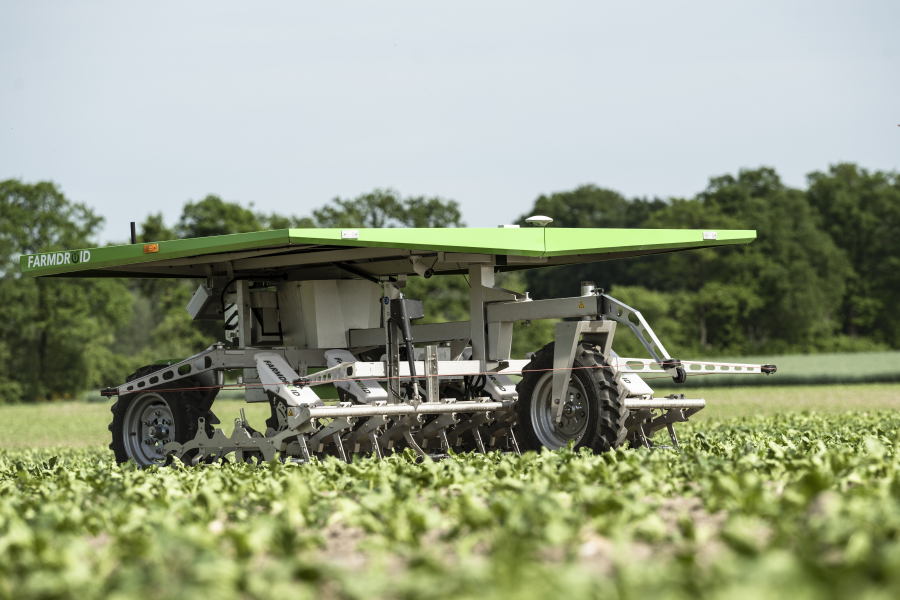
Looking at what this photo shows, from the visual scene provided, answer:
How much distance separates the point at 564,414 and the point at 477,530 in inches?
188

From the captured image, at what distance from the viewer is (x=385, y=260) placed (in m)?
10.8

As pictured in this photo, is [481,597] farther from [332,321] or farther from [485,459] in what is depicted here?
[332,321]

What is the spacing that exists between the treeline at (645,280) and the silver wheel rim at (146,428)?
38360mm

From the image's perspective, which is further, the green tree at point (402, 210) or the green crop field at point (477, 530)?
the green tree at point (402, 210)

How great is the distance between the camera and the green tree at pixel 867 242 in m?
63.0

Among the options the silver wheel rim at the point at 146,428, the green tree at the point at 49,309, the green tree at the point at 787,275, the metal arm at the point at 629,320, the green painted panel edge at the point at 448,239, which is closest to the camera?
the green painted panel edge at the point at 448,239

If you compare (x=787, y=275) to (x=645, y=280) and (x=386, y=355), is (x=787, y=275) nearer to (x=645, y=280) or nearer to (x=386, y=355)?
(x=645, y=280)

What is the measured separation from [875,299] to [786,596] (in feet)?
217

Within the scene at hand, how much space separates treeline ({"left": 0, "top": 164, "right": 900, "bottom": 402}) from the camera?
51219 mm

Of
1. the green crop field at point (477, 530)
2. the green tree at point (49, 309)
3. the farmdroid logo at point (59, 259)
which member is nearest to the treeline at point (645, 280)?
the green tree at point (49, 309)

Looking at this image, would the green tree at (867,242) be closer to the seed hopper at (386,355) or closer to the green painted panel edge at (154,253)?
the seed hopper at (386,355)

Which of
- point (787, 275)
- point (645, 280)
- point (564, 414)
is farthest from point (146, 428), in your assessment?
point (645, 280)

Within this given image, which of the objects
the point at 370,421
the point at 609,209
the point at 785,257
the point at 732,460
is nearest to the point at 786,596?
the point at 732,460

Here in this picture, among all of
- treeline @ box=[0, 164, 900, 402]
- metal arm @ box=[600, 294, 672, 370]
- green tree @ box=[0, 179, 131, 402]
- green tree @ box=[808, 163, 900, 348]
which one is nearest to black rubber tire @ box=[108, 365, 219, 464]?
metal arm @ box=[600, 294, 672, 370]
